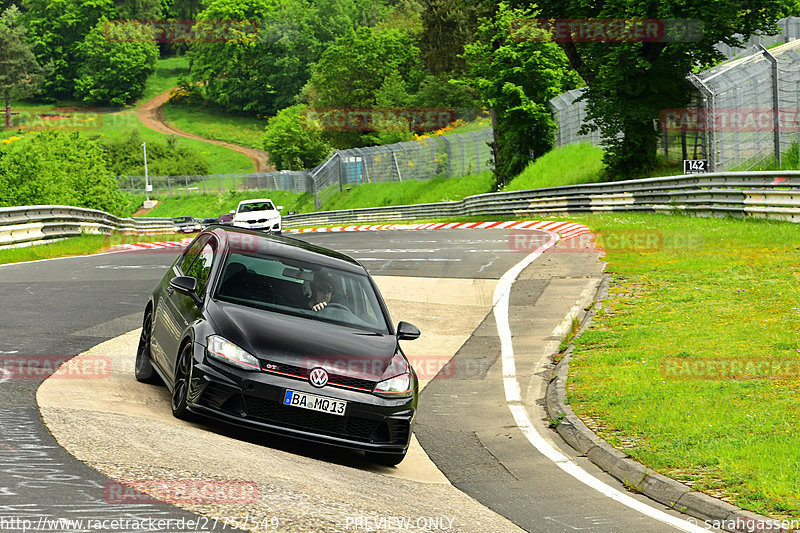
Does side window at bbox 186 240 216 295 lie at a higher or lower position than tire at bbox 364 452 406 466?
higher

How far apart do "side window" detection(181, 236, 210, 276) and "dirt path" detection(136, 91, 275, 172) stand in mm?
118947

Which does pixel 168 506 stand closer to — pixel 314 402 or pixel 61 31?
pixel 314 402

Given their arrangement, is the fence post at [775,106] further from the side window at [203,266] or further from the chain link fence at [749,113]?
the side window at [203,266]

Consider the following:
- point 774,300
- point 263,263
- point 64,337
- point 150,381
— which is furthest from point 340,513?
point 774,300

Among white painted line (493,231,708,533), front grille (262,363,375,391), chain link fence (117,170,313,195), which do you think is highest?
front grille (262,363,375,391)

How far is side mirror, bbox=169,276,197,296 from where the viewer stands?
8508 millimetres

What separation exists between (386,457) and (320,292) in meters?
1.71

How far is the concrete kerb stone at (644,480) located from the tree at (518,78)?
38352 mm

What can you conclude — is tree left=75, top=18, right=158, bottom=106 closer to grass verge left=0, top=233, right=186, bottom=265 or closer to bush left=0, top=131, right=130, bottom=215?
bush left=0, top=131, right=130, bottom=215

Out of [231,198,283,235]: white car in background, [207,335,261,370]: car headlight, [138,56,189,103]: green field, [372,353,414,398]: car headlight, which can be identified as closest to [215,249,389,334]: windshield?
[372,353,414,398]: car headlight

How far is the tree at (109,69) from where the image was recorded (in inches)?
6127

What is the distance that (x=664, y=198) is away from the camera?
2986 cm

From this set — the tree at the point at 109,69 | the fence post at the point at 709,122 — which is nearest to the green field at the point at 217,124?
the tree at the point at 109,69

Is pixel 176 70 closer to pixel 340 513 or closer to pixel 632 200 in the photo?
pixel 632 200
